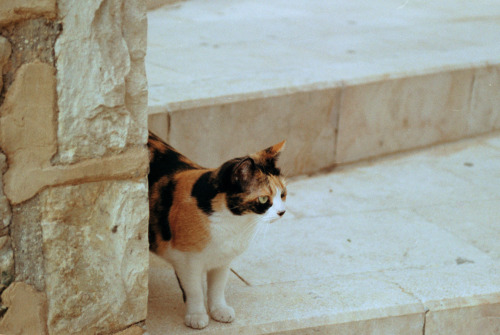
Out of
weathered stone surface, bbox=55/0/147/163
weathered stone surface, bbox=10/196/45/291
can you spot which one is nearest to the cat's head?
weathered stone surface, bbox=55/0/147/163

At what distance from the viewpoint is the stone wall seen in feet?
6.31

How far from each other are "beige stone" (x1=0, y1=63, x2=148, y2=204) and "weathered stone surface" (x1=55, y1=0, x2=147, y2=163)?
30mm

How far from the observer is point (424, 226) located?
12.8 feet

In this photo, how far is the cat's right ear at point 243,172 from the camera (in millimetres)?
2574

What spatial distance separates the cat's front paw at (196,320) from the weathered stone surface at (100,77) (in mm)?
871

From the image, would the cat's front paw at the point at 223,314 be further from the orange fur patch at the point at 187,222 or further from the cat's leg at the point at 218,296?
the orange fur patch at the point at 187,222

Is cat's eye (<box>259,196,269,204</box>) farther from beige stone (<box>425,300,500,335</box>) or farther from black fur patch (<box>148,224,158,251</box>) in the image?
beige stone (<box>425,300,500,335</box>)

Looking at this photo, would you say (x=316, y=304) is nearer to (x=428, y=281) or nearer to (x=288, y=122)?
(x=428, y=281)

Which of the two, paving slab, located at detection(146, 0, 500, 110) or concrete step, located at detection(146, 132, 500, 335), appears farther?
paving slab, located at detection(146, 0, 500, 110)

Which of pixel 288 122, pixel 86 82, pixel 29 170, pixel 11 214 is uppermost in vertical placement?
pixel 86 82

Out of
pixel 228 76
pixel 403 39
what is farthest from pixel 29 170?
pixel 403 39

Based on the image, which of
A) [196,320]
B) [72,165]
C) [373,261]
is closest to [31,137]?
[72,165]

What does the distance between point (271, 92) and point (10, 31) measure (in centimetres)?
258

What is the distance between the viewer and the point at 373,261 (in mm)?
3465
